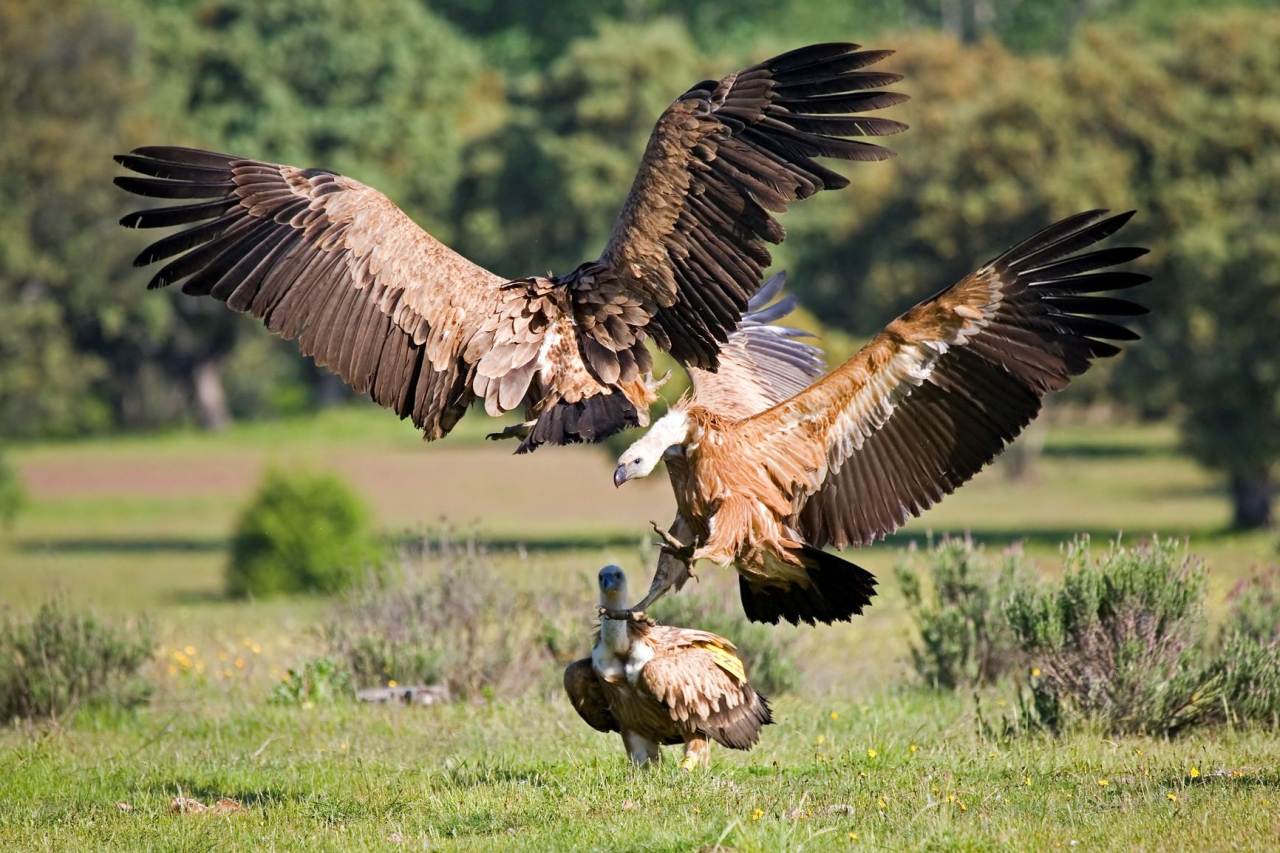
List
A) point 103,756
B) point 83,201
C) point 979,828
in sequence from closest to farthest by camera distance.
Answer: point 979,828 < point 103,756 < point 83,201

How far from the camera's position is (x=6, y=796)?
826 centimetres

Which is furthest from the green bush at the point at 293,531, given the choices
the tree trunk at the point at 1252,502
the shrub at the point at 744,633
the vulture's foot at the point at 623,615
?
the vulture's foot at the point at 623,615

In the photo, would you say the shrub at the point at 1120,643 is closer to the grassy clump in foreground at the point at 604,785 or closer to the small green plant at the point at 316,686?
the grassy clump in foreground at the point at 604,785

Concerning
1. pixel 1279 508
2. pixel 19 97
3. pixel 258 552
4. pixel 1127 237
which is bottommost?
pixel 258 552

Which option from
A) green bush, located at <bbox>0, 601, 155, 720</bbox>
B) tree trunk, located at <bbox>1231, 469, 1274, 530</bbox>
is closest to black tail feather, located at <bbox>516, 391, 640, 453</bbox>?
green bush, located at <bbox>0, 601, 155, 720</bbox>

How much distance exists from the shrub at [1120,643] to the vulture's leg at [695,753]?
2.08 metres

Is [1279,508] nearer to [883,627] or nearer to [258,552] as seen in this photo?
[883,627]

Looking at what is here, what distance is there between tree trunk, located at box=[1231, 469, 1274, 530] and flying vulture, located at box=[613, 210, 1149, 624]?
21688 millimetres

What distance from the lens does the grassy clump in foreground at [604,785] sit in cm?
657

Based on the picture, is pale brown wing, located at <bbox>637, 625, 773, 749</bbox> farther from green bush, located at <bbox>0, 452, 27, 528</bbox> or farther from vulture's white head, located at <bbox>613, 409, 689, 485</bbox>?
green bush, located at <bbox>0, 452, 27, 528</bbox>

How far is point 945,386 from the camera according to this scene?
8031mm

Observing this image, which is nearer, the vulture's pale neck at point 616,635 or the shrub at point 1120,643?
the vulture's pale neck at point 616,635

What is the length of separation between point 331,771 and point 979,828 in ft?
11.4

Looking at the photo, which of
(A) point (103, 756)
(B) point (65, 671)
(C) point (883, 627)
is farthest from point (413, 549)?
(C) point (883, 627)
